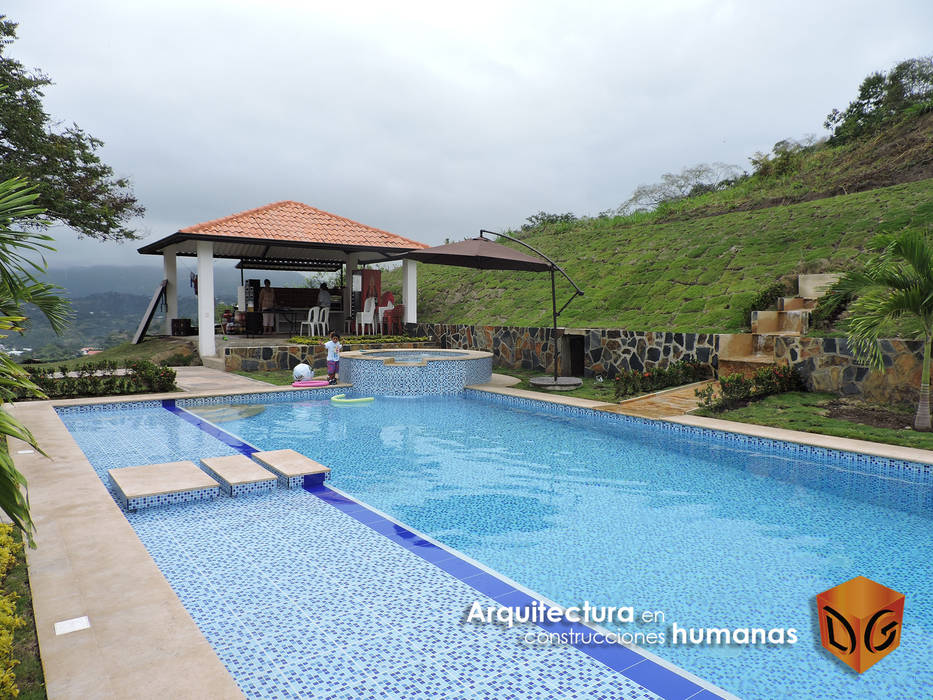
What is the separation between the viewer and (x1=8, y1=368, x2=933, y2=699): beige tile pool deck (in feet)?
7.39

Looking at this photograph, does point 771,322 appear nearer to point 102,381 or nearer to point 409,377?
point 409,377

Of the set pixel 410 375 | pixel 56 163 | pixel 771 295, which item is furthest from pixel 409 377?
pixel 56 163

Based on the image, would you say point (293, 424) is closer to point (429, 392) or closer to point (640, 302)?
point (429, 392)

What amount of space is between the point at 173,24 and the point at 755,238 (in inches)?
642

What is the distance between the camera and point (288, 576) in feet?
12.6

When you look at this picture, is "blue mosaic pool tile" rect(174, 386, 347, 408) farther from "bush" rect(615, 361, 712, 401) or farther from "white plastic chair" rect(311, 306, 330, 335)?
"white plastic chair" rect(311, 306, 330, 335)

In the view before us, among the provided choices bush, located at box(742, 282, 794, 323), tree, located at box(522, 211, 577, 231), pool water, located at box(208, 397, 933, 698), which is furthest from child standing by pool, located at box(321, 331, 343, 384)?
tree, located at box(522, 211, 577, 231)

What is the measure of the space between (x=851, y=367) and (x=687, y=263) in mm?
6566

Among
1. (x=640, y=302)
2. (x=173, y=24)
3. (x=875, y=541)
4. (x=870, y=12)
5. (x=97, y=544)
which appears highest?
(x=870, y=12)

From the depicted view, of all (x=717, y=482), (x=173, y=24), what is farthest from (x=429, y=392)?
(x=173, y=24)

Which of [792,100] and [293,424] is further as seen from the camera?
[792,100]

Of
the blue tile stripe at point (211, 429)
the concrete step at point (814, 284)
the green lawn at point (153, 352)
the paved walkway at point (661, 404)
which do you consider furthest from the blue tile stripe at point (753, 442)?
the green lawn at point (153, 352)

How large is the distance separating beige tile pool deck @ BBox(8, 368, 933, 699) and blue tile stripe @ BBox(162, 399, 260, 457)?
2.19 m

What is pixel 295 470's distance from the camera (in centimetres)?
589
